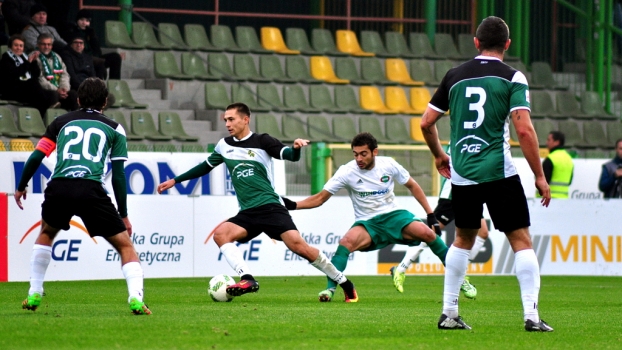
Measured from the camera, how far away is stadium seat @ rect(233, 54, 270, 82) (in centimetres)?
2352

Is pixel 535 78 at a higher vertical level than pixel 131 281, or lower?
higher

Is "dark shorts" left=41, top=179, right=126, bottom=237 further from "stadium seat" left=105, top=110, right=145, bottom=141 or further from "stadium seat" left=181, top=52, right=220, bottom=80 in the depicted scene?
"stadium seat" left=181, top=52, right=220, bottom=80

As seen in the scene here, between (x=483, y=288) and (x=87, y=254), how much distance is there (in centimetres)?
533

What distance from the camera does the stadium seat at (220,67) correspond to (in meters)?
23.2

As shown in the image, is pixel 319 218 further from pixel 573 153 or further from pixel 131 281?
pixel 131 281

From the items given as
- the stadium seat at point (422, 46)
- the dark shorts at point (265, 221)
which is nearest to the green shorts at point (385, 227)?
the dark shorts at point (265, 221)

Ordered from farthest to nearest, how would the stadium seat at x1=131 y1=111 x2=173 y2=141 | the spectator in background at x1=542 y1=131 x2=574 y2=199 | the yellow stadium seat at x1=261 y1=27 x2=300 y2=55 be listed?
the yellow stadium seat at x1=261 y1=27 x2=300 y2=55
the stadium seat at x1=131 y1=111 x2=173 y2=141
the spectator in background at x1=542 y1=131 x2=574 y2=199

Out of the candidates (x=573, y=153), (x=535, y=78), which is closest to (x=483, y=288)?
(x=573, y=153)

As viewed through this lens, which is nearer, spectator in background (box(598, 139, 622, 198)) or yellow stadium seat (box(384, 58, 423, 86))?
spectator in background (box(598, 139, 622, 198))

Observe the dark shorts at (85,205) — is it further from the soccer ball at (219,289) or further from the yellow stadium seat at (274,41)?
the yellow stadium seat at (274,41)

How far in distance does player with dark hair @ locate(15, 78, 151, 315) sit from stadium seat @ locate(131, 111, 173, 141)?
1133 cm

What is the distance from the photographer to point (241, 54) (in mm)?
24031

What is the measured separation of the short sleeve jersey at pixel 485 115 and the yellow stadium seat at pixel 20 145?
10.0 m

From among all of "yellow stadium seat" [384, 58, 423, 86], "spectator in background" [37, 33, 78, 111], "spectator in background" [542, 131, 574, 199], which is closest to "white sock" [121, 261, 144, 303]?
"spectator in background" [37, 33, 78, 111]
